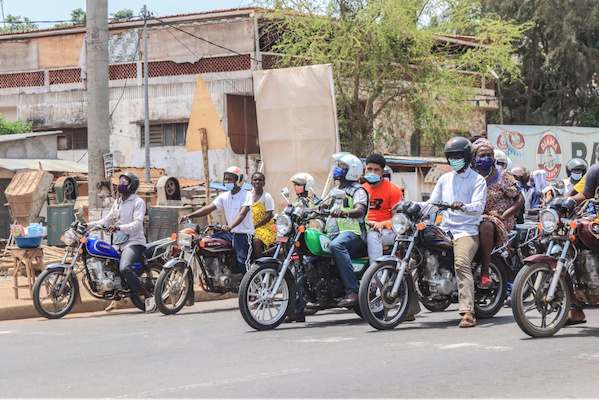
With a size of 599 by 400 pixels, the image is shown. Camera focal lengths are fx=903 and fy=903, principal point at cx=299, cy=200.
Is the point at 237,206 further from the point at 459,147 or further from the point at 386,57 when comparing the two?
the point at 386,57

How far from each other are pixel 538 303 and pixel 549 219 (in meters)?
A: 0.75

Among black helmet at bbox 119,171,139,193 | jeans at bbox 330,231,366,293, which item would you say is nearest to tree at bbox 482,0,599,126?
black helmet at bbox 119,171,139,193

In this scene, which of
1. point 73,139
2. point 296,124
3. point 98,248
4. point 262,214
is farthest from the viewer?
point 73,139

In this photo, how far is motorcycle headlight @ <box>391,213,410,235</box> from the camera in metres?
8.80

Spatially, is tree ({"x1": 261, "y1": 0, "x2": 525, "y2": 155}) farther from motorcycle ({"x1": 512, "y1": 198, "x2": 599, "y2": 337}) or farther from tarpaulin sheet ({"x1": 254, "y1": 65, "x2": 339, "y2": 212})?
motorcycle ({"x1": 512, "y1": 198, "x2": 599, "y2": 337})

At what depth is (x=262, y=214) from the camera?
1320 cm

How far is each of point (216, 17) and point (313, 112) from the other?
15059mm

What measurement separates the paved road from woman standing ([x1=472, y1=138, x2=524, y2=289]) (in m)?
0.79

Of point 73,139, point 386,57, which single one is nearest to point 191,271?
point 386,57

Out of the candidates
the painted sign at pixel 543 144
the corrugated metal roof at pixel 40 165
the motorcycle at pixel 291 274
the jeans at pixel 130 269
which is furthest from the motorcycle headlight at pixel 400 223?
the painted sign at pixel 543 144

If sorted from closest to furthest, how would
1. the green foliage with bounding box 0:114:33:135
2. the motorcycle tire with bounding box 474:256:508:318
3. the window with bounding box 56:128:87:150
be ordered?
1. the motorcycle tire with bounding box 474:256:508:318
2. the green foliage with bounding box 0:114:33:135
3. the window with bounding box 56:128:87:150

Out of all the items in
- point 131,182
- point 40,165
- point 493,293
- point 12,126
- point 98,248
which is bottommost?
point 493,293

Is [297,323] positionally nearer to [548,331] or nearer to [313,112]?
[548,331]

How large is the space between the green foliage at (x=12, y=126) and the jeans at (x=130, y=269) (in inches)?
860
